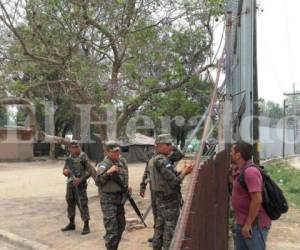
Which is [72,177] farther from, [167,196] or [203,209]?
[203,209]

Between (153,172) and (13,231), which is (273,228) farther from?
(13,231)

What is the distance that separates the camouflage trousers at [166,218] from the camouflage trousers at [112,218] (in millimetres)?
653

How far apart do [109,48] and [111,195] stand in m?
7.37

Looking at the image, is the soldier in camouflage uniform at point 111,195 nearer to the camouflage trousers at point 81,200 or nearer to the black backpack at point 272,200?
the camouflage trousers at point 81,200

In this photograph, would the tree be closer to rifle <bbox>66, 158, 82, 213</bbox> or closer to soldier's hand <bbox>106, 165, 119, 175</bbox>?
rifle <bbox>66, 158, 82, 213</bbox>

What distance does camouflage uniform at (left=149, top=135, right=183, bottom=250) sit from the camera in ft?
23.1

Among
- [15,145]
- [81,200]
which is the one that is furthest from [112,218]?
[15,145]

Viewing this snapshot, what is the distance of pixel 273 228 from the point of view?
34.2ft

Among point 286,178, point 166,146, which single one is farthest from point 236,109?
point 286,178

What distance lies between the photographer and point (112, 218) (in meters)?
7.58

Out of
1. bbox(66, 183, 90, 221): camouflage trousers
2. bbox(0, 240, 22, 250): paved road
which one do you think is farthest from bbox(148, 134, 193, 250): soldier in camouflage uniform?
bbox(0, 240, 22, 250): paved road

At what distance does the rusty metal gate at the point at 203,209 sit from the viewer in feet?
10.9

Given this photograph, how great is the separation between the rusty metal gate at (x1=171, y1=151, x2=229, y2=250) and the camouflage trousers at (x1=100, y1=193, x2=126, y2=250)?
1.65m

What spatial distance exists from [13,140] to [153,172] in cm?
3682
